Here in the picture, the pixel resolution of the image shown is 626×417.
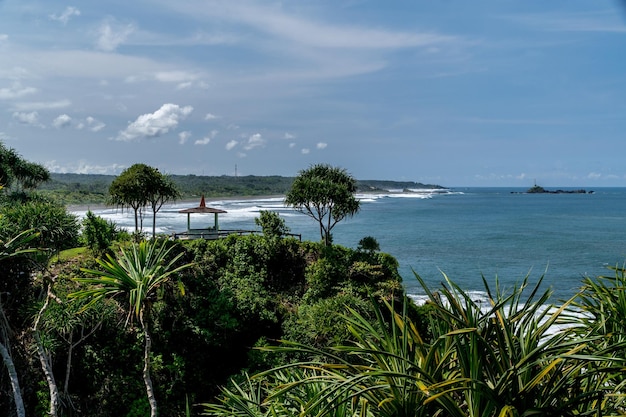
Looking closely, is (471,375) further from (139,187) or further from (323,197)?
(139,187)

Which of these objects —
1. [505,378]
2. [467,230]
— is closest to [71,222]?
[505,378]

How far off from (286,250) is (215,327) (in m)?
5.57

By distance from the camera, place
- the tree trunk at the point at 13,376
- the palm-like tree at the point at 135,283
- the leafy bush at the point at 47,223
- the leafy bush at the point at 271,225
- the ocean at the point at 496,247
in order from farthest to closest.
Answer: the ocean at the point at 496,247
the leafy bush at the point at 271,225
the leafy bush at the point at 47,223
the tree trunk at the point at 13,376
the palm-like tree at the point at 135,283

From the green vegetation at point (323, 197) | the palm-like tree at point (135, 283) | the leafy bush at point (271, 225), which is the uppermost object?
the green vegetation at point (323, 197)

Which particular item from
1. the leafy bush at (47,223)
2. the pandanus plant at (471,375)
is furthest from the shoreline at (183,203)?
the pandanus plant at (471,375)

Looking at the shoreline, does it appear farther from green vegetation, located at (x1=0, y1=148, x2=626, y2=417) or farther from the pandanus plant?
the pandanus plant

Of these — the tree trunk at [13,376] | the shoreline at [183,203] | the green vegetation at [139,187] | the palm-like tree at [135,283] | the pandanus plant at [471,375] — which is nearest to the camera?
the pandanus plant at [471,375]

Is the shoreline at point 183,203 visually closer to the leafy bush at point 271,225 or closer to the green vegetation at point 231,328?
the leafy bush at point 271,225

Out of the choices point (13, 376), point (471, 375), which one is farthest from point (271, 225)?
point (471, 375)

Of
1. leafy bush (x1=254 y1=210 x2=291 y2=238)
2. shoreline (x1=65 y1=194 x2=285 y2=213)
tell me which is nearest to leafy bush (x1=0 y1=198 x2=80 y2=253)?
leafy bush (x1=254 y1=210 x2=291 y2=238)

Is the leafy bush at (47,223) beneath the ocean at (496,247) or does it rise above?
above

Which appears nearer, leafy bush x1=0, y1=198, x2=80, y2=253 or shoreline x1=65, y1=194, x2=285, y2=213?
leafy bush x1=0, y1=198, x2=80, y2=253

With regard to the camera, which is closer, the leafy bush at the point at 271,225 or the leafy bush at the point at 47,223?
the leafy bush at the point at 47,223

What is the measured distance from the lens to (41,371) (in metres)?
13.9
